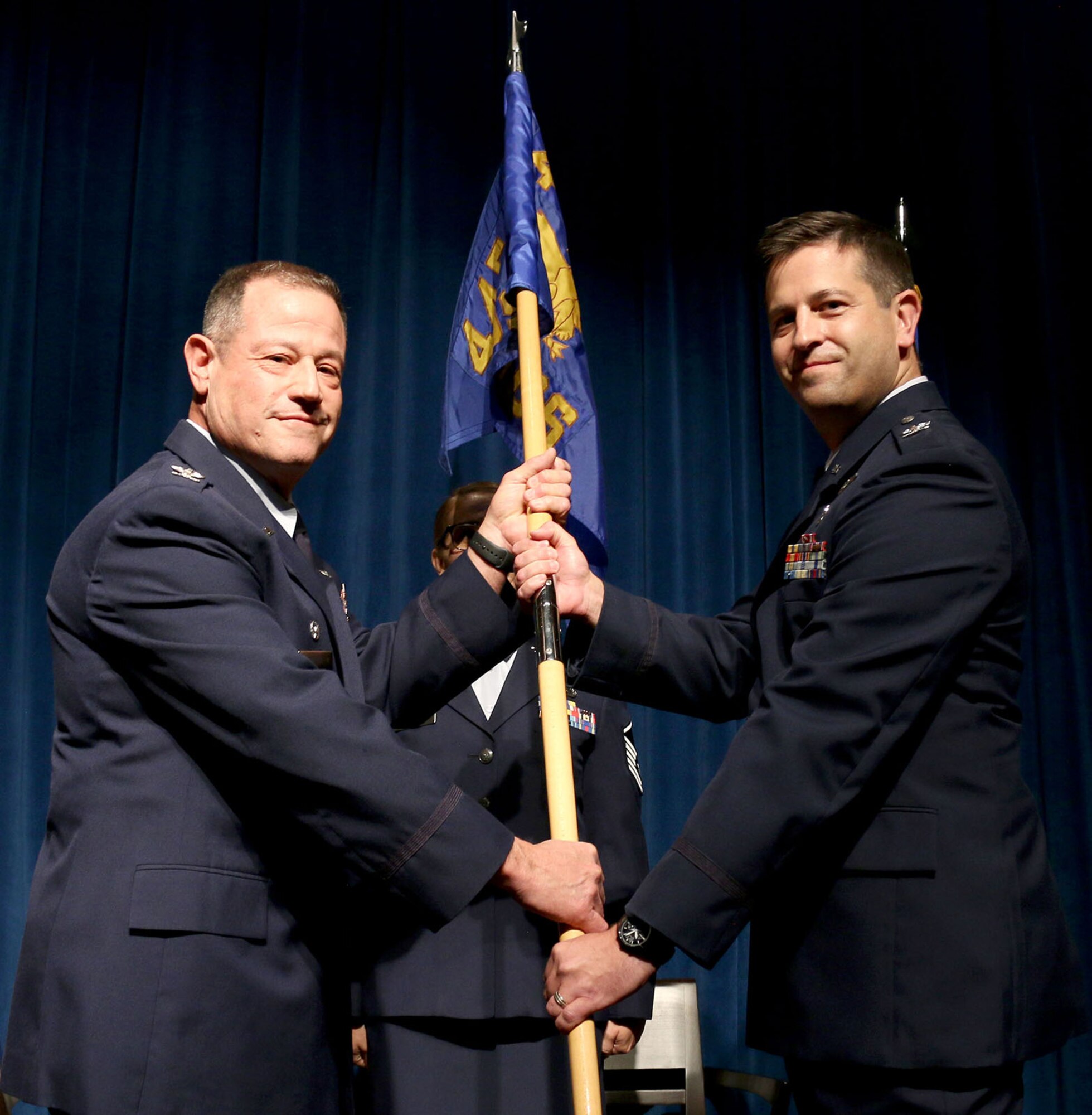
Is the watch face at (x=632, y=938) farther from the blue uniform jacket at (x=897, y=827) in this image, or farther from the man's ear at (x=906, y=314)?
the man's ear at (x=906, y=314)

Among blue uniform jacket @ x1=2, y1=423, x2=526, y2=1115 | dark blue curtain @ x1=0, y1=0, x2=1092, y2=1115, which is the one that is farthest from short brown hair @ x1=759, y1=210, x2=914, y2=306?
dark blue curtain @ x1=0, y1=0, x2=1092, y2=1115

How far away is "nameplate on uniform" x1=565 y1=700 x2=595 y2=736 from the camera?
2377 mm

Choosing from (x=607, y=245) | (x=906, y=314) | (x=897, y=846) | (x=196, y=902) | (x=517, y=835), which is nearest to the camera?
(x=196, y=902)

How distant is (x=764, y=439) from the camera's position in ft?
→ 12.0

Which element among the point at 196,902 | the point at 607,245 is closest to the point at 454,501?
the point at 607,245

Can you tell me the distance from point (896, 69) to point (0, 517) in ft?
10.4

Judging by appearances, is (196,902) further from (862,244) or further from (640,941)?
(862,244)

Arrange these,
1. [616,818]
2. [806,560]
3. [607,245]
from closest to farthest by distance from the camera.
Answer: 1. [806,560]
2. [616,818]
3. [607,245]

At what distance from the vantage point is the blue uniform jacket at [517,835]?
213 cm

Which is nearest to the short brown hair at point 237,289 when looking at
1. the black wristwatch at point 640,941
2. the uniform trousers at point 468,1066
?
the black wristwatch at point 640,941

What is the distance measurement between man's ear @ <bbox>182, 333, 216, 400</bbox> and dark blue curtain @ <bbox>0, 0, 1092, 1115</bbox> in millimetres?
1540

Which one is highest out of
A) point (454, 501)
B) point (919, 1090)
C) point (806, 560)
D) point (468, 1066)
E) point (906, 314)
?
point (906, 314)

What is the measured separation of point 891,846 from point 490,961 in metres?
0.95

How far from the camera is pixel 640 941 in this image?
1541 mm
